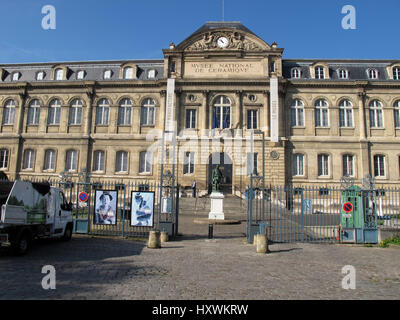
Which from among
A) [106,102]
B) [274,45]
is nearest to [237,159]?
[274,45]

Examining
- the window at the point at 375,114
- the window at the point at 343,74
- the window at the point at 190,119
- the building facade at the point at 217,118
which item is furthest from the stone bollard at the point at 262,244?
the window at the point at 343,74

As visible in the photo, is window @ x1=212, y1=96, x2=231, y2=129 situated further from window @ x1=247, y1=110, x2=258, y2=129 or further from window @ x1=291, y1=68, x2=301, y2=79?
window @ x1=291, y1=68, x2=301, y2=79

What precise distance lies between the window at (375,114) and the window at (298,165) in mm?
7924

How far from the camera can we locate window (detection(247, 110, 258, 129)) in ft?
101

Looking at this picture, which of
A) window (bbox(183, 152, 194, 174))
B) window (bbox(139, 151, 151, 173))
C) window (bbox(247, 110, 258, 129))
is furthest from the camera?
window (bbox(139, 151, 151, 173))

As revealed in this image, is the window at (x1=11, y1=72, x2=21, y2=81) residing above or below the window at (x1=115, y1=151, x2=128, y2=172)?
above

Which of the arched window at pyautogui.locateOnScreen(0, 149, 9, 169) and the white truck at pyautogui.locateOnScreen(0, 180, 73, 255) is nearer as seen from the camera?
the white truck at pyautogui.locateOnScreen(0, 180, 73, 255)

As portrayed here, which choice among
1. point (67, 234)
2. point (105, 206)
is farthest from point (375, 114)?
point (67, 234)

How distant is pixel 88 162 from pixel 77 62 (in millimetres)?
12044

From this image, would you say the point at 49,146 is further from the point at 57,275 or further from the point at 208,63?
the point at 57,275

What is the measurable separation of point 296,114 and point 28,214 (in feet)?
89.1

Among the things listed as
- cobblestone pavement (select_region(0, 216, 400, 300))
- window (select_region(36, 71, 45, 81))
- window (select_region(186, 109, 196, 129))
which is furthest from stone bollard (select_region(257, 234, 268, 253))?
window (select_region(36, 71, 45, 81))

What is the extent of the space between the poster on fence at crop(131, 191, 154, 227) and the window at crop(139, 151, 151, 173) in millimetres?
18451
